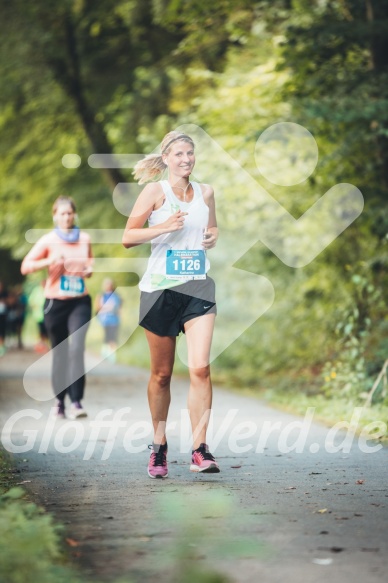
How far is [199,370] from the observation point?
7.40m

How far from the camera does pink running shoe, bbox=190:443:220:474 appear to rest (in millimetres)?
7324

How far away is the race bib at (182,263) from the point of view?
732 centimetres

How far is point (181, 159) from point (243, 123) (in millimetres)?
9915

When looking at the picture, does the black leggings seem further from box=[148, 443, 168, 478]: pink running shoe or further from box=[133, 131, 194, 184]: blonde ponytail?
box=[148, 443, 168, 478]: pink running shoe

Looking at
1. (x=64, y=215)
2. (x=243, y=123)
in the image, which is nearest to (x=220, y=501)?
(x=64, y=215)

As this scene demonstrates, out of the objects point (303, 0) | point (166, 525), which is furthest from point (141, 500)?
point (303, 0)

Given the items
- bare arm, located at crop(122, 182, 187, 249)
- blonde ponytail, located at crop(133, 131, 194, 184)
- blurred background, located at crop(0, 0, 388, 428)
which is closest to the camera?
bare arm, located at crop(122, 182, 187, 249)

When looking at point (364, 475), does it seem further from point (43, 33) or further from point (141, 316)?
point (43, 33)

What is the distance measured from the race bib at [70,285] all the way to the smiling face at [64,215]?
19.4 inches

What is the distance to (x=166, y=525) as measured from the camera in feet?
18.1

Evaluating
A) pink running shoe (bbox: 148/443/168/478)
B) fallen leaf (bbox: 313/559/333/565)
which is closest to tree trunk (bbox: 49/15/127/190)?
pink running shoe (bbox: 148/443/168/478)

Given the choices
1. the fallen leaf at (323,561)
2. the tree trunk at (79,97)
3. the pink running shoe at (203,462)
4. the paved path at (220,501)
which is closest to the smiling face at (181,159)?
the pink running shoe at (203,462)

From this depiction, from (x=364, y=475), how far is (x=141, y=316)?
5.56ft

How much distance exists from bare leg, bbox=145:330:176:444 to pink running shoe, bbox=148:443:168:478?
0.15ft
